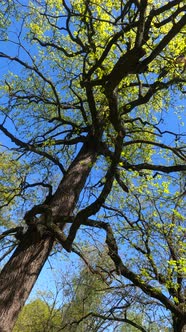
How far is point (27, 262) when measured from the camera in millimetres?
5418

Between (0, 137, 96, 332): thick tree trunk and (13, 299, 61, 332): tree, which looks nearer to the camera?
(0, 137, 96, 332): thick tree trunk

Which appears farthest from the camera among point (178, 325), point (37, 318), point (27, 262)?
point (37, 318)

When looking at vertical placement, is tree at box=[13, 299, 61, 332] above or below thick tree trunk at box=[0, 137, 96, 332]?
above

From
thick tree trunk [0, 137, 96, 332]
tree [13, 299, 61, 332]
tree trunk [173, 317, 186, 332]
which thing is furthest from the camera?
tree [13, 299, 61, 332]

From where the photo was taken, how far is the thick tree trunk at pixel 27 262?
498 cm

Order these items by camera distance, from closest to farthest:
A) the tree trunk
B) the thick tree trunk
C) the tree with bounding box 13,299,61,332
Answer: the thick tree trunk
the tree trunk
the tree with bounding box 13,299,61,332

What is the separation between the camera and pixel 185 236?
28.2ft

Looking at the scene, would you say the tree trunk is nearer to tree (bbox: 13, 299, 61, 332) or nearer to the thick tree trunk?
the thick tree trunk

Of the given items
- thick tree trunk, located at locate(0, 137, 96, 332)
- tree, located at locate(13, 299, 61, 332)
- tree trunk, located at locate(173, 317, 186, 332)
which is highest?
tree, located at locate(13, 299, 61, 332)

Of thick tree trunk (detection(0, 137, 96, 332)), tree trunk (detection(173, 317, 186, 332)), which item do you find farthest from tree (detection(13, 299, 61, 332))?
thick tree trunk (detection(0, 137, 96, 332))

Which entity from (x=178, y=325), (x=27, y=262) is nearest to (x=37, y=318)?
(x=178, y=325)

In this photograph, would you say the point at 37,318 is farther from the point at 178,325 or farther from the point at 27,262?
the point at 27,262

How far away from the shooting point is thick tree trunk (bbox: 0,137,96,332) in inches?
196

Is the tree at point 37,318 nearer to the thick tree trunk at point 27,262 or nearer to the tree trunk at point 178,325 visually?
the tree trunk at point 178,325
